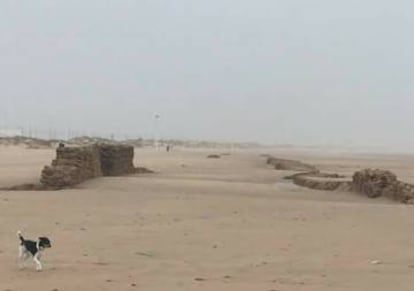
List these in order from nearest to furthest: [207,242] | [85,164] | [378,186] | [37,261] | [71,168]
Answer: [37,261] < [207,242] < [378,186] < [71,168] < [85,164]

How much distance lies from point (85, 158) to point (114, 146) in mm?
5357

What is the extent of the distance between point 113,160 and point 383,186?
1288 cm

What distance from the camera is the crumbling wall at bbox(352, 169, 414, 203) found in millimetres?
20688

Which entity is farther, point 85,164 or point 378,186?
point 85,164

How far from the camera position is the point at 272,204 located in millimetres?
18062

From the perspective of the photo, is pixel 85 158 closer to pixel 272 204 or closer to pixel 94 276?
pixel 272 204

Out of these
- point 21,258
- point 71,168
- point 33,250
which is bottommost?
point 21,258

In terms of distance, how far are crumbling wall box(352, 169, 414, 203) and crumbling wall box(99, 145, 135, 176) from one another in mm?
11651

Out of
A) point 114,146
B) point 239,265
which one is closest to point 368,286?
point 239,265

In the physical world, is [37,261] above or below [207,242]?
above

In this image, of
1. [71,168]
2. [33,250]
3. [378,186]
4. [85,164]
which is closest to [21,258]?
[33,250]

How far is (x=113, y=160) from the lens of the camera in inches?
1200

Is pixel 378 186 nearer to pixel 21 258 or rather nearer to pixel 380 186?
pixel 380 186

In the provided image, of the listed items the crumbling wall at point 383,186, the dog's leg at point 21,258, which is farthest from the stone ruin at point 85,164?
the dog's leg at point 21,258
